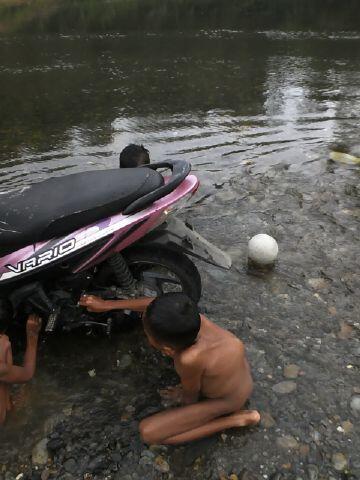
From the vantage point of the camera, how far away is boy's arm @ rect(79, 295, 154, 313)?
119 inches

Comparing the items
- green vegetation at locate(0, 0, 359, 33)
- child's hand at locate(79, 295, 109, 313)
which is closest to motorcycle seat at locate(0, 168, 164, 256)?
child's hand at locate(79, 295, 109, 313)

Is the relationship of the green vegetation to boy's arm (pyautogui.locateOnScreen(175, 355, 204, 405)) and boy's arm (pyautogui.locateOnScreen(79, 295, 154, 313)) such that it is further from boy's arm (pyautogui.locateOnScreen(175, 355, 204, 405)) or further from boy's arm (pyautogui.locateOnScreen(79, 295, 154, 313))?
boy's arm (pyautogui.locateOnScreen(175, 355, 204, 405))

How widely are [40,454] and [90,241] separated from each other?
1245 mm

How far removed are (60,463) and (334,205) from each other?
3801 millimetres

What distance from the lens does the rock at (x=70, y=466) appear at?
2.51 m

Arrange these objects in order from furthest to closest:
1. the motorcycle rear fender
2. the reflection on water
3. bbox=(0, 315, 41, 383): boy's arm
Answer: the reflection on water
the motorcycle rear fender
bbox=(0, 315, 41, 383): boy's arm

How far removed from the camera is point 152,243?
3.13 m

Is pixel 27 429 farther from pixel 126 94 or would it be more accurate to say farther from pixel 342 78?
pixel 342 78

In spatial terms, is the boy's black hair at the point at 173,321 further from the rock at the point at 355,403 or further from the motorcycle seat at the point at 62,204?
the rock at the point at 355,403

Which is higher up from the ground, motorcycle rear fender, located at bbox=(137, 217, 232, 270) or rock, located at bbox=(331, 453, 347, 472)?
motorcycle rear fender, located at bbox=(137, 217, 232, 270)

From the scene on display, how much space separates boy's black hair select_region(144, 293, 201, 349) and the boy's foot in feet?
1.96

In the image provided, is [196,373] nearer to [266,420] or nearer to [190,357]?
[190,357]

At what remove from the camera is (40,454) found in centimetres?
259

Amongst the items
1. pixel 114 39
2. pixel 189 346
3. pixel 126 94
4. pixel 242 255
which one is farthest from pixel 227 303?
pixel 114 39
